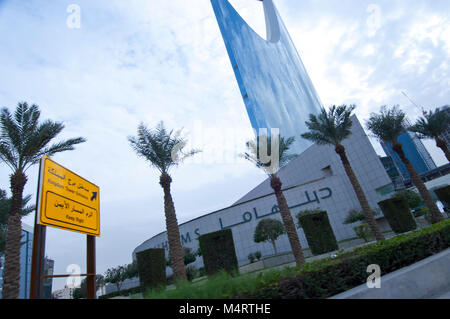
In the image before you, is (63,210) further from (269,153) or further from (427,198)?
(427,198)

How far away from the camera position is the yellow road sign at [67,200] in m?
5.70

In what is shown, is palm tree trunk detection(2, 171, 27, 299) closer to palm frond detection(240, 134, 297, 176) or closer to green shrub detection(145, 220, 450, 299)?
green shrub detection(145, 220, 450, 299)

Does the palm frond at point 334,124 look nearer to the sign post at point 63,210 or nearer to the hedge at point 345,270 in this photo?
the hedge at point 345,270

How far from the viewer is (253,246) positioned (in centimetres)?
3994

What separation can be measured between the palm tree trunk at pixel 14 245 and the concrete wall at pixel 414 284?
527 inches

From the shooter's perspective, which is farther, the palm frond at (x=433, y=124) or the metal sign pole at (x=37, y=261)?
the palm frond at (x=433, y=124)

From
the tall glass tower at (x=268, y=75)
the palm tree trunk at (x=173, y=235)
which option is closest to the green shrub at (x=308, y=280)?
the palm tree trunk at (x=173, y=235)

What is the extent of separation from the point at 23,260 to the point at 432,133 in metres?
65.6

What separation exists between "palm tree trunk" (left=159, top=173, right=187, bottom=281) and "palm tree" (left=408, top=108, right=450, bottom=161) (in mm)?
26425

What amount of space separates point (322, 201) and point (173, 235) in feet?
97.5

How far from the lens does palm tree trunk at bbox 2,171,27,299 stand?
35.1 feet

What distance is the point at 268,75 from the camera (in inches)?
2007

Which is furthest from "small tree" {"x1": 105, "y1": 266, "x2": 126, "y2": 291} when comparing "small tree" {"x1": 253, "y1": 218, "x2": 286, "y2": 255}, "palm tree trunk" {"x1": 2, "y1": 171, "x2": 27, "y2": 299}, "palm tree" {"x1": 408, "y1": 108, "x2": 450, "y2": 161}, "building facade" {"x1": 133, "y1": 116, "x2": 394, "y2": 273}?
"palm tree" {"x1": 408, "y1": 108, "x2": 450, "y2": 161}
